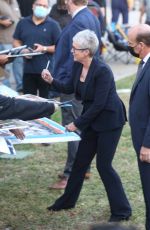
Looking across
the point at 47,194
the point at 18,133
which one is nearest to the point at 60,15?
the point at 47,194

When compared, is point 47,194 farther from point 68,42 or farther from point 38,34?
point 38,34

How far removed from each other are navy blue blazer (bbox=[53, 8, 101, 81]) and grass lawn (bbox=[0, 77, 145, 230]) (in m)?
1.17

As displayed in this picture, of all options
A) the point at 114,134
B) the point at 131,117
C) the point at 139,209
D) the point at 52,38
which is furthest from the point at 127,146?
the point at 131,117

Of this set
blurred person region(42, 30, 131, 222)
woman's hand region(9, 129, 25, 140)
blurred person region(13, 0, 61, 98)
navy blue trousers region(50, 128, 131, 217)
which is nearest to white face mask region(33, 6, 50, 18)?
blurred person region(13, 0, 61, 98)

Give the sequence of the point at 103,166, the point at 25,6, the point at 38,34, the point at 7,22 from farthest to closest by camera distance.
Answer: the point at 25,6 < the point at 7,22 < the point at 38,34 < the point at 103,166

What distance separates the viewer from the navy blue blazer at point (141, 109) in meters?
4.06

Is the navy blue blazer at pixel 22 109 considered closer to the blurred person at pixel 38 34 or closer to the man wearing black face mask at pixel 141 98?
the man wearing black face mask at pixel 141 98

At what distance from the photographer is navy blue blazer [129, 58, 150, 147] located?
4.06m

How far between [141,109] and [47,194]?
6.19 ft

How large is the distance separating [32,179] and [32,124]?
1.62 metres

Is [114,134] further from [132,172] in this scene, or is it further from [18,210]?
[132,172]

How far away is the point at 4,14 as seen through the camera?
331 inches

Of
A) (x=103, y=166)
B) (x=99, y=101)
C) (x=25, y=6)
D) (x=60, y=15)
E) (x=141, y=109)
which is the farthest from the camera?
(x=25, y=6)

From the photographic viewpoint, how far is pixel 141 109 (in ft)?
13.4
